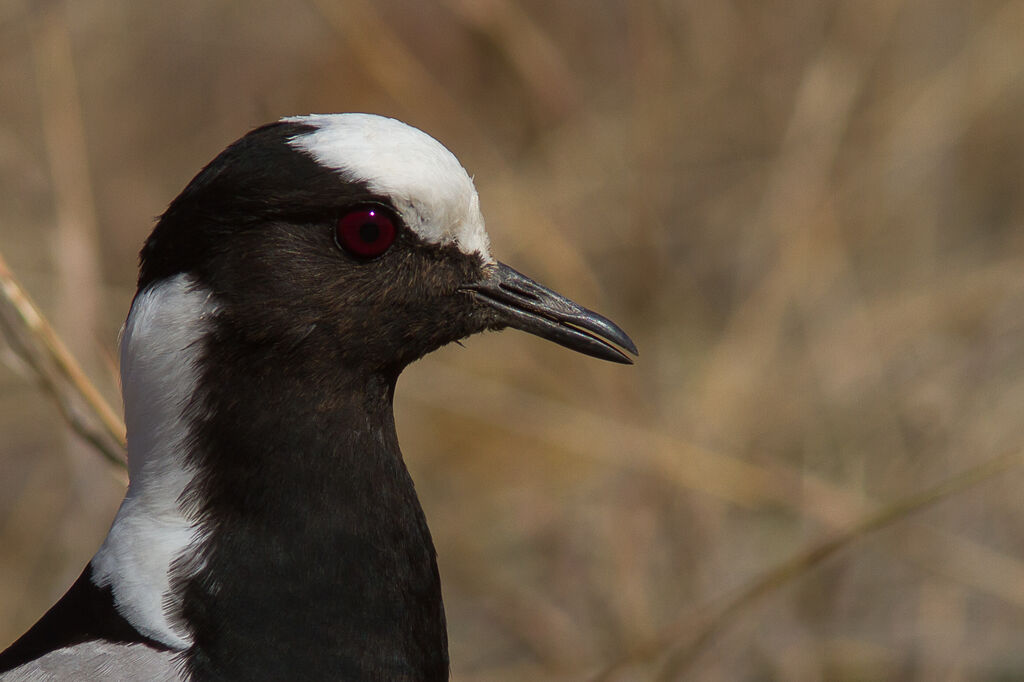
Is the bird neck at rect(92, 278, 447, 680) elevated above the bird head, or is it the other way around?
the bird head

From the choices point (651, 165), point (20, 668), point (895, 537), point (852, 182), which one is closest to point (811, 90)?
point (852, 182)

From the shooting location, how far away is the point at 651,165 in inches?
177

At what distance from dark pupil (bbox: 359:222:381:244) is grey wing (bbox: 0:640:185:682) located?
80cm

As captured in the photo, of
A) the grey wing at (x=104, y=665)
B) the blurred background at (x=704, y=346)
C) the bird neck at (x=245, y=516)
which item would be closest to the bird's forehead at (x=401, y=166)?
the bird neck at (x=245, y=516)

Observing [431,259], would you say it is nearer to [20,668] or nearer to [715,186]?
[20,668]

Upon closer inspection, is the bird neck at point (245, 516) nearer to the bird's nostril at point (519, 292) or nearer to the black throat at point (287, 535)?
the black throat at point (287, 535)

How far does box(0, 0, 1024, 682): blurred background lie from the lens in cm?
431

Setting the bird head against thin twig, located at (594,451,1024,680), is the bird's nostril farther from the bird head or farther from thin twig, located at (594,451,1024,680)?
thin twig, located at (594,451,1024,680)

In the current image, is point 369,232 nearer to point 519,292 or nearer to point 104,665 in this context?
point 519,292

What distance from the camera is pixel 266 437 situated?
2.44 m

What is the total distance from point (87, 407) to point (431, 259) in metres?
1.09

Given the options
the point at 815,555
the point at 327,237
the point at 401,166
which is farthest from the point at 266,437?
the point at 815,555

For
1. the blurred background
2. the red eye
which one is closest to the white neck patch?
the red eye

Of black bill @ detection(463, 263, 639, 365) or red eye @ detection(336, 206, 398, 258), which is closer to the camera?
red eye @ detection(336, 206, 398, 258)
